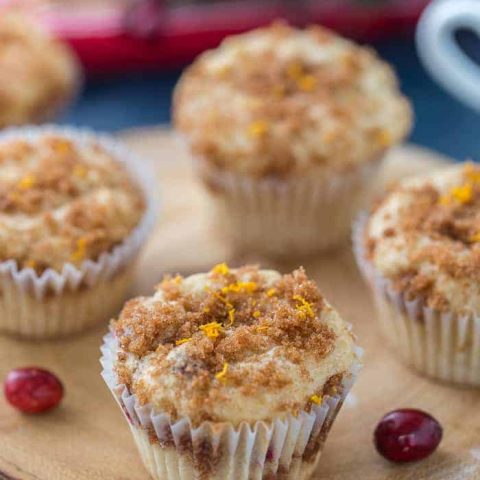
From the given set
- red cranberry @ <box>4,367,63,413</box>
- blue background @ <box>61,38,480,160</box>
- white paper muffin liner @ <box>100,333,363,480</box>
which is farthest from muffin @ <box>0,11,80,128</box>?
white paper muffin liner @ <box>100,333,363,480</box>

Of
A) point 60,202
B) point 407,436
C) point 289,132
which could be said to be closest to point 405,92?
point 289,132

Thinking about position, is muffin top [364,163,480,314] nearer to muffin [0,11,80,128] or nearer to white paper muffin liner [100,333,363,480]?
white paper muffin liner [100,333,363,480]

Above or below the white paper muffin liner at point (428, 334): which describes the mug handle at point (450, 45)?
above

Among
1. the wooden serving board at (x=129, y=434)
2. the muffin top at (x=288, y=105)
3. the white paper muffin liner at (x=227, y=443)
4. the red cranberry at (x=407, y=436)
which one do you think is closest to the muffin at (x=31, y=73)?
the muffin top at (x=288, y=105)

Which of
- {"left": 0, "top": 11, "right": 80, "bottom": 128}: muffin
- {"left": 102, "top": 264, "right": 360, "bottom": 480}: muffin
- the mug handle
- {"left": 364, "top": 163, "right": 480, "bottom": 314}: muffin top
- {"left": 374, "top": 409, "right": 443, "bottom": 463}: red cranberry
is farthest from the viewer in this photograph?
Result: {"left": 0, "top": 11, "right": 80, "bottom": 128}: muffin

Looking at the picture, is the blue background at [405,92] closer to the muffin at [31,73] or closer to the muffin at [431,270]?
the muffin at [31,73]

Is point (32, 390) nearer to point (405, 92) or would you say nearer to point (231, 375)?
point (231, 375)

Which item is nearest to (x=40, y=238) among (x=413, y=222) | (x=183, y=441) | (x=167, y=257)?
(x=167, y=257)

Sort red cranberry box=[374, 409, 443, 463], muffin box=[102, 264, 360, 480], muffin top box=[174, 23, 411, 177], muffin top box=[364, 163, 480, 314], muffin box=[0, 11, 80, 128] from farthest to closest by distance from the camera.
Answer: muffin box=[0, 11, 80, 128] < muffin top box=[174, 23, 411, 177] < muffin top box=[364, 163, 480, 314] < red cranberry box=[374, 409, 443, 463] < muffin box=[102, 264, 360, 480]
